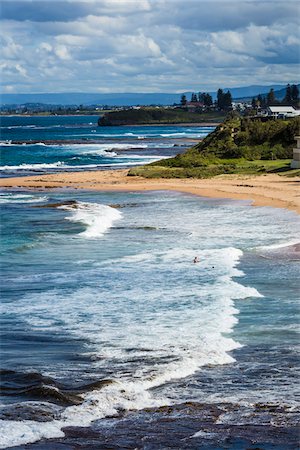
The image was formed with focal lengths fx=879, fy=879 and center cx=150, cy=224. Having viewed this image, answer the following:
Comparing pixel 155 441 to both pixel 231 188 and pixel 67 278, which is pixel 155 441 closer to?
pixel 67 278

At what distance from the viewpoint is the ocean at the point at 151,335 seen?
10.7 m

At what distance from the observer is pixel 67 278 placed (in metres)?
20.2

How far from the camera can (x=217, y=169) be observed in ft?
166

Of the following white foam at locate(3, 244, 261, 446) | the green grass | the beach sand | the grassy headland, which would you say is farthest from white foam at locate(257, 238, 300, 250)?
the green grass

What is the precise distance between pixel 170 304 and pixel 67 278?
369 centimetres

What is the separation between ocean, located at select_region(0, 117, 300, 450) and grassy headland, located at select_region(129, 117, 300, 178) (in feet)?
67.3

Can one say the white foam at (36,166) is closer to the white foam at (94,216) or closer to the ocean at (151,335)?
the white foam at (94,216)

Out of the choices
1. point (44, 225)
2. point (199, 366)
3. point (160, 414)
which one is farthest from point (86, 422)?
point (44, 225)

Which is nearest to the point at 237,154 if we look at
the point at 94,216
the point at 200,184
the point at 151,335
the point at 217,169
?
the point at 217,169

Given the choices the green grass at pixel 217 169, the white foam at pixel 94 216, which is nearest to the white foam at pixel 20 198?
the white foam at pixel 94 216

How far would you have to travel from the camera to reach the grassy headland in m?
49.9

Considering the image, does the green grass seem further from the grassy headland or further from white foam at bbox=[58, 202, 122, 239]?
white foam at bbox=[58, 202, 122, 239]

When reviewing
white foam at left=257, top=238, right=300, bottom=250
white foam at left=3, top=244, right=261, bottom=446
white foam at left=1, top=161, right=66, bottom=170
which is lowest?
white foam at left=1, top=161, right=66, bottom=170

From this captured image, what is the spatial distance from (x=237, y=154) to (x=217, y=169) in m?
6.89
